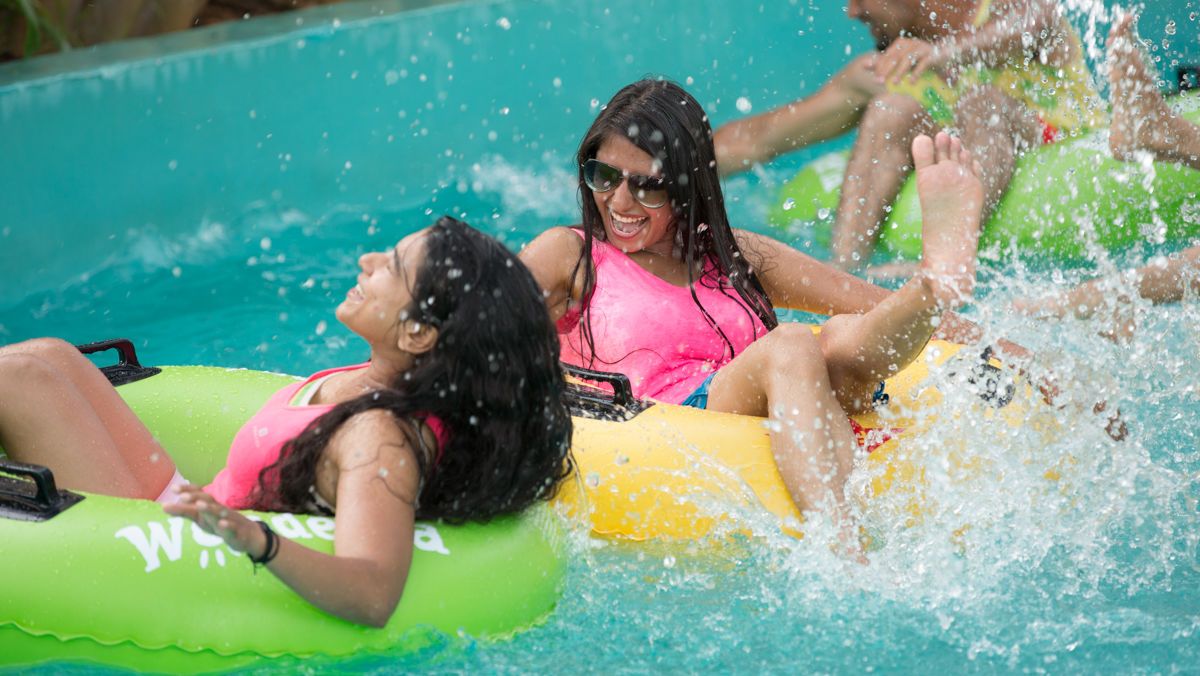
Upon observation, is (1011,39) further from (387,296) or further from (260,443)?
(260,443)

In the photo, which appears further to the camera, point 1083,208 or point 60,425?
point 1083,208

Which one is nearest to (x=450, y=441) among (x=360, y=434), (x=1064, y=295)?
(x=360, y=434)

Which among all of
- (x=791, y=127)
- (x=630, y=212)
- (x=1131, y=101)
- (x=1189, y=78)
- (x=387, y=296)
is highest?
(x=1189, y=78)

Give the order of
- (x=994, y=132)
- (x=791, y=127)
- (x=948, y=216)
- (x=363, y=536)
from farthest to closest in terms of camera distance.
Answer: (x=791, y=127)
(x=994, y=132)
(x=948, y=216)
(x=363, y=536)

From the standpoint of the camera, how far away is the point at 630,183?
95.7 inches

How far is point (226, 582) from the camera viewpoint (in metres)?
1.75

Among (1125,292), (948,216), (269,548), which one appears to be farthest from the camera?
(1125,292)

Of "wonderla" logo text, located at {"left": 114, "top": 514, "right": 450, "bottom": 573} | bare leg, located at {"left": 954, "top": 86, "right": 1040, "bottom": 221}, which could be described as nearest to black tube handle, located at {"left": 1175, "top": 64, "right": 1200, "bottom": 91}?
bare leg, located at {"left": 954, "top": 86, "right": 1040, "bottom": 221}

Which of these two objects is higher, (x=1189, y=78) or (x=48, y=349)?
(x=1189, y=78)

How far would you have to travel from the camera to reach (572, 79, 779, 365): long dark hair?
2441 millimetres

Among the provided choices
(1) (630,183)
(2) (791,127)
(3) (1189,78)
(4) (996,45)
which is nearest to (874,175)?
(4) (996,45)

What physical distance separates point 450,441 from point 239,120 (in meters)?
3.49

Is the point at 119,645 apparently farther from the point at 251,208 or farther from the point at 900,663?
the point at 251,208

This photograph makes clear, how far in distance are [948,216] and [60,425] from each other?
62.1 inches
